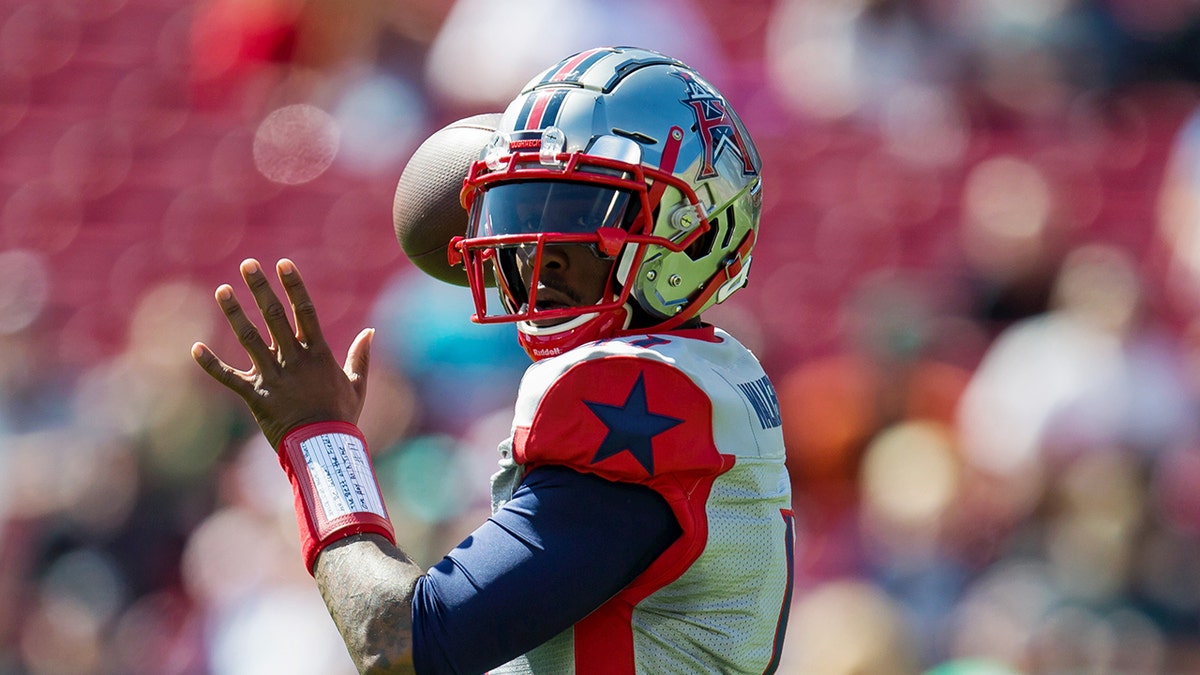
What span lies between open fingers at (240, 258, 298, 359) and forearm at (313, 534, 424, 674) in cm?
32

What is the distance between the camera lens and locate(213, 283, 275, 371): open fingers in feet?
7.13

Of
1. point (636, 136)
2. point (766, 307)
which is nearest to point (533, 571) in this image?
point (636, 136)

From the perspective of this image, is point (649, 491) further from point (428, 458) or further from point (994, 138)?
point (994, 138)

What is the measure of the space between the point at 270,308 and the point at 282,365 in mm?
91

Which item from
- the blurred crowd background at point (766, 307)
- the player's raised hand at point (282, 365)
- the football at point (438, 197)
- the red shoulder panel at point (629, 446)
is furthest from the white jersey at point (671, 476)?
the blurred crowd background at point (766, 307)

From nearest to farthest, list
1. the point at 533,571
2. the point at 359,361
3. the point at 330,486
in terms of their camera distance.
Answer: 1. the point at 533,571
2. the point at 330,486
3. the point at 359,361

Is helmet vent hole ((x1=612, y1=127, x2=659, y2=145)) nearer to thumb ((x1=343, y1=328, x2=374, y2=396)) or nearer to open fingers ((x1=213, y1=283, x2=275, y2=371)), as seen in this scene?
thumb ((x1=343, y1=328, x2=374, y2=396))

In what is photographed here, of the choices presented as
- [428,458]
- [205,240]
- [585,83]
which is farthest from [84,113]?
[585,83]

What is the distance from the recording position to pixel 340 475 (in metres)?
2.12

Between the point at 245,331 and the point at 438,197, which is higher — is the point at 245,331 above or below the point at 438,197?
below

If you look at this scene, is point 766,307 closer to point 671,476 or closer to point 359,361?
point 359,361

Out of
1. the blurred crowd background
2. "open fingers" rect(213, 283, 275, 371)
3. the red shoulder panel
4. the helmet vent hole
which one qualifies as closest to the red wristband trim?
"open fingers" rect(213, 283, 275, 371)

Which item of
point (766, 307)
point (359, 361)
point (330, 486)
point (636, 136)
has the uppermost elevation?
point (636, 136)

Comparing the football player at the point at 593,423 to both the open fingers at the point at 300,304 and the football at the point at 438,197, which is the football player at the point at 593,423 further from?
the football at the point at 438,197
